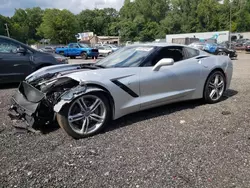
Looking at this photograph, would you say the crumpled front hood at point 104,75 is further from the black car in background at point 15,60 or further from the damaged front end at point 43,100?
the black car in background at point 15,60

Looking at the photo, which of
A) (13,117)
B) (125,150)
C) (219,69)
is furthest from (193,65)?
(13,117)

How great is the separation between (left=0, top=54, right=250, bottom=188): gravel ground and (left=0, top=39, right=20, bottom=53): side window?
3419 millimetres

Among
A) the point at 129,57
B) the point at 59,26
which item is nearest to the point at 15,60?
the point at 129,57

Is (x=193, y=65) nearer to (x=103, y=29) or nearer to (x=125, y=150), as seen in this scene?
(x=125, y=150)

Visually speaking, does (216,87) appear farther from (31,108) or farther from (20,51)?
(20,51)

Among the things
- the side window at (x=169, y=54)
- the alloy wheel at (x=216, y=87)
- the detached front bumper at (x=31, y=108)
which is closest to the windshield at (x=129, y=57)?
the side window at (x=169, y=54)

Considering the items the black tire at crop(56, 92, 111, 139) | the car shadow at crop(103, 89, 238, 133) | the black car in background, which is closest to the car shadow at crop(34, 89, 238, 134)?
the car shadow at crop(103, 89, 238, 133)

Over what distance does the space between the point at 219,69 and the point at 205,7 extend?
7801 centimetres

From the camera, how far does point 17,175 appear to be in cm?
246

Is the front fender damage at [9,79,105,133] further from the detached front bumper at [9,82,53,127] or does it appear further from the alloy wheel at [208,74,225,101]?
the alloy wheel at [208,74,225,101]

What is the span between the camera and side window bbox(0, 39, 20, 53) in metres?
6.79

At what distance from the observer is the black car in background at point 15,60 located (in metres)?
6.73

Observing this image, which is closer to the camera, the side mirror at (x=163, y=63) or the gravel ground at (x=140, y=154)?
the gravel ground at (x=140, y=154)

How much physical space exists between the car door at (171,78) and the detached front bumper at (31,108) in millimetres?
1521
